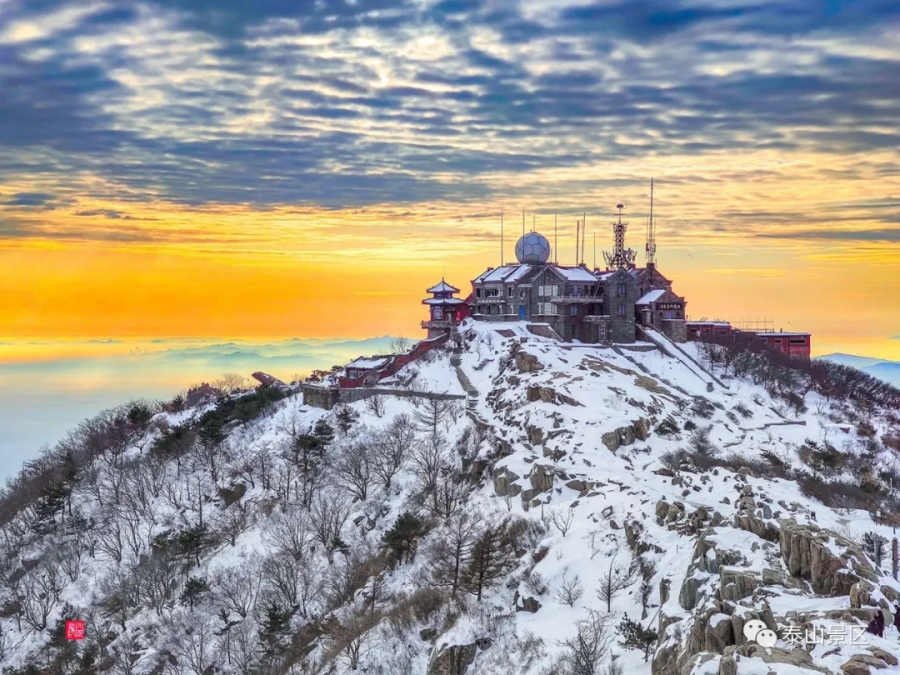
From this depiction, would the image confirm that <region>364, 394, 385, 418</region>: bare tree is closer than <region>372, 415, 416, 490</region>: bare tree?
No

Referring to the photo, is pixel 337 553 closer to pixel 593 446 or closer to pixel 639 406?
pixel 593 446

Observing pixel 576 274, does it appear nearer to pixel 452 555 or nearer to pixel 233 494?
pixel 233 494

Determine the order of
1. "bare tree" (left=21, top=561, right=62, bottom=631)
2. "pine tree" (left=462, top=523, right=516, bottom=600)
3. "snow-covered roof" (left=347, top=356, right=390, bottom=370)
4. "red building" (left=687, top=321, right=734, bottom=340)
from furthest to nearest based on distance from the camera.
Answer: "red building" (left=687, top=321, right=734, bottom=340), "snow-covered roof" (left=347, top=356, right=390, bottom=370), "bare tree" (left=21, top=561, right=62, bottom=631), "pine tree" (left=462, top=523, right=516, bottom=600)

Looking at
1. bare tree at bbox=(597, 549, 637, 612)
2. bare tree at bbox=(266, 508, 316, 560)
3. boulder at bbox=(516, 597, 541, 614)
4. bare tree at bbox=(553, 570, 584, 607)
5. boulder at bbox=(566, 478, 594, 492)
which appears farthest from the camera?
bare tree at bbox=(266, 508, 316, 560)

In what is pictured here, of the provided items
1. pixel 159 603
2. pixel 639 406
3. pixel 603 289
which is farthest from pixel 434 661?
pixel 603 289

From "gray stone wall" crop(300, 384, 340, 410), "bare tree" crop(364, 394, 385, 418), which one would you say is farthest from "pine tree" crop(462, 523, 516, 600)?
"gray stone wall" crop(300, 384, 340, 410)

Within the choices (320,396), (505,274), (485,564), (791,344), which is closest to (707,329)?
(791,344)

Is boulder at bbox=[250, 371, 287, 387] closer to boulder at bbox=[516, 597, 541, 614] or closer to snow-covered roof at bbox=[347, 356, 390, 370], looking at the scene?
snow-covered roof at bbox=[347, 356, 390, 370]
